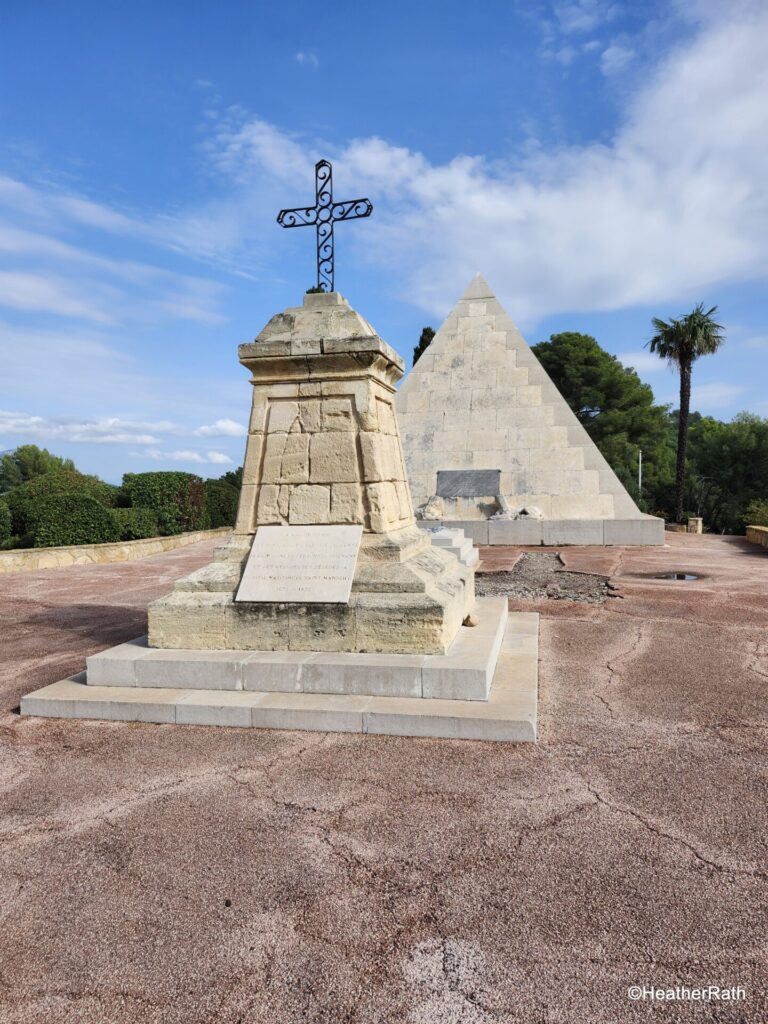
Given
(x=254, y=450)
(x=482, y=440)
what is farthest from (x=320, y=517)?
(x=482, y=440)

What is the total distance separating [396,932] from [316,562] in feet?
8.93

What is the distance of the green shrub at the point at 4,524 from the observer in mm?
13969

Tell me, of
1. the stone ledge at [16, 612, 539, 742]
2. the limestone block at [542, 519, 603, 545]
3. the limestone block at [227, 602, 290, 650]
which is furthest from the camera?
the limestone block at [542, 519, 603, 545]

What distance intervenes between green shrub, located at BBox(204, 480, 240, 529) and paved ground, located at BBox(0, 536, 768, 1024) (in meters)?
16.1

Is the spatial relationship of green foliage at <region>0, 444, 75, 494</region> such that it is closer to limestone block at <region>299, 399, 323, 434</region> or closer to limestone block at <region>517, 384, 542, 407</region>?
limestone block at <region>517, 384, 542, 407</region>

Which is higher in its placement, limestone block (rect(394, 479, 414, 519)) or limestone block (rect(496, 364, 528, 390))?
limestone block (rect(496, 364, 528, 390))

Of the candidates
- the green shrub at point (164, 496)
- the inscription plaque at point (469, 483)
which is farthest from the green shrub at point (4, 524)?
the inscription plaque at point (469, 483)

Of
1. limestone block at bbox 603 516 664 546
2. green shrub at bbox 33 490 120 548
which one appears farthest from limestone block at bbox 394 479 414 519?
green shrub at bbox 33 490 120 548

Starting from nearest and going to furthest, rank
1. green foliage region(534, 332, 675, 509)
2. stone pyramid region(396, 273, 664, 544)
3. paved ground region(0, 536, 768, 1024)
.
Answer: paved ground region(0, 536, 768, 1024) < stone pyramid region(396, 273, 664, 544) < green foliage region(534, 332, 675, 509)

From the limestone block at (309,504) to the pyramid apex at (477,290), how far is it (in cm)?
1387

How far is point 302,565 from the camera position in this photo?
462cm

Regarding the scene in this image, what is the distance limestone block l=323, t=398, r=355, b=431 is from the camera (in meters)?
4.78

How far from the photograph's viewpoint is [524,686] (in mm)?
4285

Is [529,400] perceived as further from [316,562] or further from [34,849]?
[34,849]
